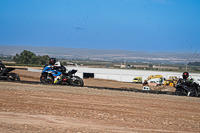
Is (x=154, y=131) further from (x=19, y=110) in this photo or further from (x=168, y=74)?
(x=168, y=74)

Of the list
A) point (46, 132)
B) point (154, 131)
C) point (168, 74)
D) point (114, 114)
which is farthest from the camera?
point (168, 74)

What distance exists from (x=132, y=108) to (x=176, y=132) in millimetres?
3804

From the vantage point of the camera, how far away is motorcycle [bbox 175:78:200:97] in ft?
64.8

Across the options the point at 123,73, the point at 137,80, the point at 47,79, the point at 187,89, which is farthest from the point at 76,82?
the point at 123,73

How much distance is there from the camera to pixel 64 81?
21547mm

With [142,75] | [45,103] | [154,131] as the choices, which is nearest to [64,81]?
[45,103]

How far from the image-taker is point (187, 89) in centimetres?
1981

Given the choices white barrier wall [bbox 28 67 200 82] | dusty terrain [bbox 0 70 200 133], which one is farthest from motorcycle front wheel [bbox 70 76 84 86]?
white barrier wall [bbox 28 67 200 82]

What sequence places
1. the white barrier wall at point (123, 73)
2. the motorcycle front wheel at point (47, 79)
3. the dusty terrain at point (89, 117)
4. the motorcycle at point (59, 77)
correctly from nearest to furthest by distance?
the dusty terrain at point (89, 117) → the motorcycle at point (59, 77) → the motorcycle front wheel at point (47, 79) → the white barrier wall at point (123, 73)

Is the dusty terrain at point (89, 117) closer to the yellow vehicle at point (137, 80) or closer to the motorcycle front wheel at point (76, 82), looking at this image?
the motorcycle front wheel at point (76, 82)

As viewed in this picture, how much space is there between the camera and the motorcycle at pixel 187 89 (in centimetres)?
1975

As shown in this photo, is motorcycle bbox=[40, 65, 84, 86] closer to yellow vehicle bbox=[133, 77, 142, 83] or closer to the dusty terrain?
the dusty terrain

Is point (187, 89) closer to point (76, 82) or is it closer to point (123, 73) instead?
point (76, 82)

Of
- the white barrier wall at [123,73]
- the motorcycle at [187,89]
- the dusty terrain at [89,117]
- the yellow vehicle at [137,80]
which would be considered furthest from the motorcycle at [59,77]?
the white barrier wall at [123,73]
